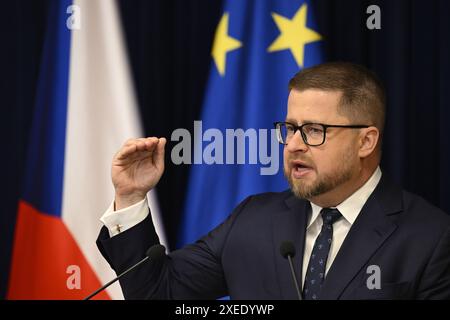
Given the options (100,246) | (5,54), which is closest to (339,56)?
(100,246)

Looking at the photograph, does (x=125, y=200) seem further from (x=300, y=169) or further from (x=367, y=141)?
(x=367, y=141)

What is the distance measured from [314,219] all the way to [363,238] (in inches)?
7.6

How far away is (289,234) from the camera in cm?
236

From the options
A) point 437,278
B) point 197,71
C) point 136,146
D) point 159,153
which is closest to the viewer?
point 437,278

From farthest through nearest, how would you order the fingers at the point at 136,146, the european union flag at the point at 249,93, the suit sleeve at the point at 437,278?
the european union flag at the point at 249,93 < the fingers at the point at 136,146 < the suit sleeve at the point at 437,278

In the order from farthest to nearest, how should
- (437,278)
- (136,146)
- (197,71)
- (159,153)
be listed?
(197,71)
(159,153)
(136,146)
(437,278)

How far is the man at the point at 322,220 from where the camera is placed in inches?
86.0

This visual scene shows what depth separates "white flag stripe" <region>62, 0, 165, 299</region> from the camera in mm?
3018

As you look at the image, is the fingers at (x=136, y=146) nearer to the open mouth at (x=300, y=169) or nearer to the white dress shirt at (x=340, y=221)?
the open mouth at (x=300, y=169)

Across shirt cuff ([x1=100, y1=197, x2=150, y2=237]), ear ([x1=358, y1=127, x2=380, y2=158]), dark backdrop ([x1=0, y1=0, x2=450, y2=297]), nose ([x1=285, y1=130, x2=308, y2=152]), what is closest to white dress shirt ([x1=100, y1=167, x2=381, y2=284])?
shirt cuff ([x1=100, y1=197, x2=150, y2=237])

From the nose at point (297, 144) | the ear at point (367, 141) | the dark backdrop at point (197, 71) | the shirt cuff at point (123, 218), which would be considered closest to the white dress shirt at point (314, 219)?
the shirt cuff at point (123, 218)

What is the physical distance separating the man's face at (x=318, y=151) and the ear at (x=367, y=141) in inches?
1.8

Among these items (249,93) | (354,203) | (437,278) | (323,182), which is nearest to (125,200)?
(323,182)

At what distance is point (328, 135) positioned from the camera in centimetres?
229
